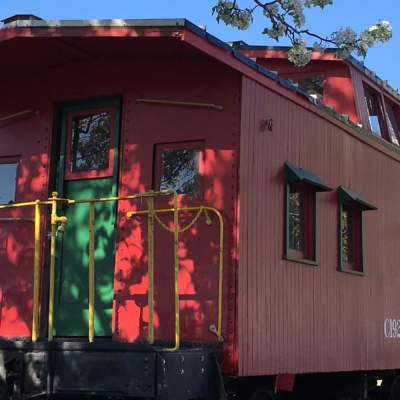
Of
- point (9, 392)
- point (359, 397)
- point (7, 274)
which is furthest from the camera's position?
point (359, 397)

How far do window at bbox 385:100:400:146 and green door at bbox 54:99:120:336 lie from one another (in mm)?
5034

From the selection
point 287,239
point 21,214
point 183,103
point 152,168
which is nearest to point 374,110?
point 287,239

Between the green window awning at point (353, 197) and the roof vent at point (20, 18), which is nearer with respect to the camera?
the roof vent at point (20, 18)

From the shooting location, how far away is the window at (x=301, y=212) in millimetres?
7781

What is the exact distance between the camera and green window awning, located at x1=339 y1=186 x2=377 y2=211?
8969 millimetres

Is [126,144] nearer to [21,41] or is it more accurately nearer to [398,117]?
[21,41]

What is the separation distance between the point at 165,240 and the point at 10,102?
2376mm

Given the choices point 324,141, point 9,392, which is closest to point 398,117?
point 324,141

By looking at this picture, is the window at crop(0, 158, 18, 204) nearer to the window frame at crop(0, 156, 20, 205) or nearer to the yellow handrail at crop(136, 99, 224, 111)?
the window frame at crop(0, 156, 20, 205)

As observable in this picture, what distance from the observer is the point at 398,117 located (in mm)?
12086

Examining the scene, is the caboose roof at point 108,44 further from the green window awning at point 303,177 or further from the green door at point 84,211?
the green window awning at point 303,177

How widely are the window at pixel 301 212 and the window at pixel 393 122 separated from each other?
127 inches

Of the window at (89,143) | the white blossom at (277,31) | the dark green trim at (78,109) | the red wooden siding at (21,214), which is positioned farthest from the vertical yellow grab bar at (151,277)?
the white blossom at (277,31)

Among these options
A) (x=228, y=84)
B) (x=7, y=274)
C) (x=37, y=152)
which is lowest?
(x=7, y=274)
